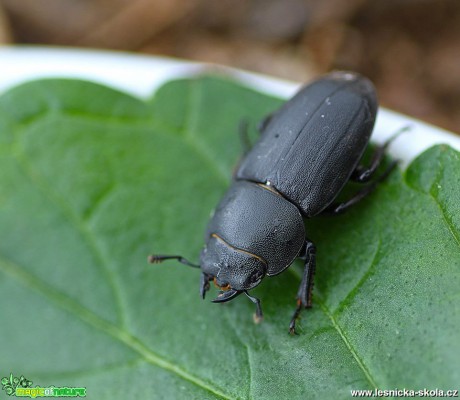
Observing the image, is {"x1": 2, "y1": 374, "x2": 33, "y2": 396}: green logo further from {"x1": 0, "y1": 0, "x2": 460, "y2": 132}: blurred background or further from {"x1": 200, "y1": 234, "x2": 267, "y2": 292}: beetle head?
{"x1": 0, "y1": 0, "x2": 460, "y2": 132}: blurred background

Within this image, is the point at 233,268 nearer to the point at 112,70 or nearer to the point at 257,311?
the point at 257,311

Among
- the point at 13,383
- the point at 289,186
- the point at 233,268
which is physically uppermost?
the point at 289,186

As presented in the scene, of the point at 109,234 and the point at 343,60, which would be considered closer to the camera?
the point at 109,234

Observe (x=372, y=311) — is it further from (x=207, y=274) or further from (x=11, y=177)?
(x=11, y=177)

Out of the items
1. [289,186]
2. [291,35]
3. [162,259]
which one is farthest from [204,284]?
[291,35]

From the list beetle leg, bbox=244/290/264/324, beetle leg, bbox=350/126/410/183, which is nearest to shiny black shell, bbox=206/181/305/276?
beetle leg, bbox=244/290/264/324

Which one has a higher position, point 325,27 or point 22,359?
point 325,27

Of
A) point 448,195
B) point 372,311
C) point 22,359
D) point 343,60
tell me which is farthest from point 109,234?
point 343,60
